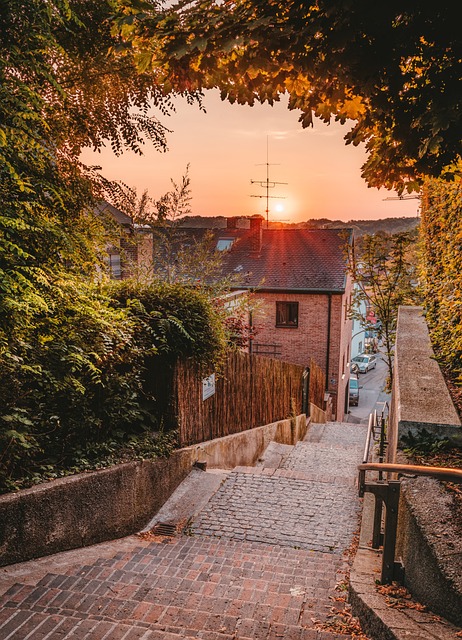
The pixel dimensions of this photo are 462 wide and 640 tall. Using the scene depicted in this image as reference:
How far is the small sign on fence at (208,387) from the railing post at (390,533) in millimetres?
4983

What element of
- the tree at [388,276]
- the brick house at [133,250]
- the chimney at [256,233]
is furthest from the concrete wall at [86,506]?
the chimney at [256,233]

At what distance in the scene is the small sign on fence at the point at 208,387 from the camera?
836 centimetres

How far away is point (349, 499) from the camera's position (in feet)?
22.7

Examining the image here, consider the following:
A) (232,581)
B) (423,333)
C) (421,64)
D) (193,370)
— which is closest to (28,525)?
(232,581)

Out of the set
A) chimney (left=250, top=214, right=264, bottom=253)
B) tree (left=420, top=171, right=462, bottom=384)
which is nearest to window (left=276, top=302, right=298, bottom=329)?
chimney (left=250, top=214, right=264, bottom=253)

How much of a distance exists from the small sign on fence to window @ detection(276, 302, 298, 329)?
53.0 ft

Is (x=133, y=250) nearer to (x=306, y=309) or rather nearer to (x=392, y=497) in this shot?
(x=392, y=497)

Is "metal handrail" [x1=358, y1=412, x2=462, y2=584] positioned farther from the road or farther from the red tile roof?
the road

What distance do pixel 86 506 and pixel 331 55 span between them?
443 centimetres

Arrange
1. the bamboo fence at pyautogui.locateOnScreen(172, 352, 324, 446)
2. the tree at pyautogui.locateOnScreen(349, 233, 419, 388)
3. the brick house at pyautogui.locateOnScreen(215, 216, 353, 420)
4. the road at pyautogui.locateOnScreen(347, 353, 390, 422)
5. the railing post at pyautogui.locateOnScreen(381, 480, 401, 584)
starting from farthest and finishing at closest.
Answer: the road at pyautogui.locateOnScreen(347, 353, 390, 422)
the brick house at pyautogui.locateOnScreen(215, 216, 353, 420)
the tree at pyautogui.locateOnScreen(349, 233, 419, 388)
the bamboo fence at pyautogui.locateOnScreen(172, 352, 324, 446)
the railing post at pyautogui.locateOnScreen(381, 480, 401, 584)

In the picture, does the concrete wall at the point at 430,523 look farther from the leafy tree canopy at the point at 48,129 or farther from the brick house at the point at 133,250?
the brick house at the point at 133,250

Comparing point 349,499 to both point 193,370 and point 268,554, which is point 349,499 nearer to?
point 268,554

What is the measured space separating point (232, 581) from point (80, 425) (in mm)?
2260

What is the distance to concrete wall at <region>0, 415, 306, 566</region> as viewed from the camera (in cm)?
427
